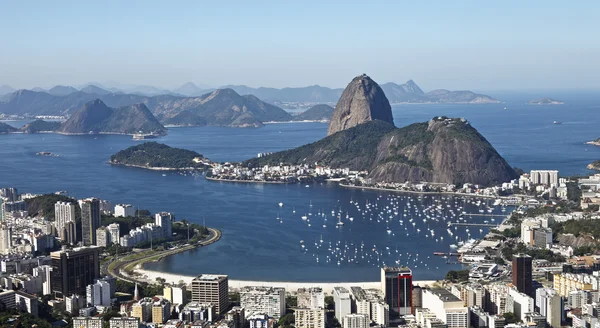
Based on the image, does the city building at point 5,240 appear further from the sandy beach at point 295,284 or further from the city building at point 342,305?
the city building at point 342,305

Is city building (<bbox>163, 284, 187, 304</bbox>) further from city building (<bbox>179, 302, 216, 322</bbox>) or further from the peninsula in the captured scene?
the peninsula

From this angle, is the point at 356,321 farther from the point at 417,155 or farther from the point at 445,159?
the point at 417,155

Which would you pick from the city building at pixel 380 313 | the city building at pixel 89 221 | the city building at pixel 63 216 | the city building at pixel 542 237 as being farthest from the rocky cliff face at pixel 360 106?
the city building at pixel 380 313

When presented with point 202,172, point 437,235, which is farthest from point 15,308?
point 202,172

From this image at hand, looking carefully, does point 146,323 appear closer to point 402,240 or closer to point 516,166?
point 402,240

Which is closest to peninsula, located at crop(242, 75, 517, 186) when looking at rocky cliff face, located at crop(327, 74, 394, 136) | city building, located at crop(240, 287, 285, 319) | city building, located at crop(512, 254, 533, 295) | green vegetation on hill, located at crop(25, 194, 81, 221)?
rocky cliff face, located at crop(327, 74, 394, 136)

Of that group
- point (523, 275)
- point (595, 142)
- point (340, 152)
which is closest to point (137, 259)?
point (523, 275)
